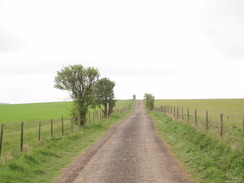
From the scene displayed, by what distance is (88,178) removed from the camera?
324 inches

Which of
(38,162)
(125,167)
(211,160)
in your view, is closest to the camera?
(125,167)

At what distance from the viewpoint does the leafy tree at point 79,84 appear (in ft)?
79.8

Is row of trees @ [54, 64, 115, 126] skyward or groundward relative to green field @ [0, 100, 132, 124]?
skyward

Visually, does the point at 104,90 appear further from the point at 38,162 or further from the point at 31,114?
the point at 38,162

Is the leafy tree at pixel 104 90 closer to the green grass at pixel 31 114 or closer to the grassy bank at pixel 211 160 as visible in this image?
the green grass at pixel 31 114

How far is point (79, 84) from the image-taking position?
2489cm

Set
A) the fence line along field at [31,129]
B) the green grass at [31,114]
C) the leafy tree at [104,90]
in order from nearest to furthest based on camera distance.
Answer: the fence line along field at [31,129], the leafy tree at [104,90], the green grass at [31,114]

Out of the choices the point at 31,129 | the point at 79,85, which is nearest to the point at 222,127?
the point at 79,85

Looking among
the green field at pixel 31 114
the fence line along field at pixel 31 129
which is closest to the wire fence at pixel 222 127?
the fence line along field at pixel 31 129

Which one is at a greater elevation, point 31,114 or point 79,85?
point 79,85

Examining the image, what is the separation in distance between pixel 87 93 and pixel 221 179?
Result: 62.4 ft

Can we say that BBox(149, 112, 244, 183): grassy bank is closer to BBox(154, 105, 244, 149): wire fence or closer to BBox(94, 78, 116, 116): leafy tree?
BBox(154, 105, 244, 149): wire fence

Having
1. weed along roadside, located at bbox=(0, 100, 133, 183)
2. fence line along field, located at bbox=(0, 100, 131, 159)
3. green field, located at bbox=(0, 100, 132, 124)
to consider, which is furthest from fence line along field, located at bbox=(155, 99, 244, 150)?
green field, located at bbox=(0, 100, 132, 124)

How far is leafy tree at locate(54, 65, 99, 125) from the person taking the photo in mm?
24328
